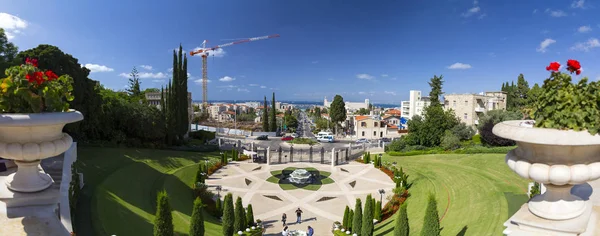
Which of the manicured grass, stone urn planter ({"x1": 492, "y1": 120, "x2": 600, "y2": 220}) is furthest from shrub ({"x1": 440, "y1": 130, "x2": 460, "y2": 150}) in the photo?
stone urn planter ({"x1": 492, "y1": 120, "x2": 600, "y2": 220})

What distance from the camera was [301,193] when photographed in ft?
67.7

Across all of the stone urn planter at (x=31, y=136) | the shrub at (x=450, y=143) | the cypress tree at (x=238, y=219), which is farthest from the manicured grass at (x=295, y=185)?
the stone urn planter at (x=31, y=136)

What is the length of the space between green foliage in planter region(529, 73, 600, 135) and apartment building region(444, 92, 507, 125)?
1822 inches

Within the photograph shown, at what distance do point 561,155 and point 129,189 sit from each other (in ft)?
54.5

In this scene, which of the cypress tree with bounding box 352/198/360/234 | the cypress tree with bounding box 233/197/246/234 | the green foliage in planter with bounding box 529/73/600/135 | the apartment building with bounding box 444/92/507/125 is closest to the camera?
the green foliage in planter with bounding box 529/73/600/135

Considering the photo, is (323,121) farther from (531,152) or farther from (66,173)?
(531,152)

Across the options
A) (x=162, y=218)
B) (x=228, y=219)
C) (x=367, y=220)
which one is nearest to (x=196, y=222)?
(x=162, y=218)

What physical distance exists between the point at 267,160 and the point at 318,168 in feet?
16.4

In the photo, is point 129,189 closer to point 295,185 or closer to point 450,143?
point 295,185

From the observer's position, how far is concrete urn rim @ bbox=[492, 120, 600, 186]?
286 cm

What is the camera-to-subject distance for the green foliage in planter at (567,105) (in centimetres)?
300

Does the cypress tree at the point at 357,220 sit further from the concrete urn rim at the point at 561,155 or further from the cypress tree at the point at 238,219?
the concrete urn rim at the point at 561,155

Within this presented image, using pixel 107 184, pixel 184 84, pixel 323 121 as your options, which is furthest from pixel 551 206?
pixel 323 121

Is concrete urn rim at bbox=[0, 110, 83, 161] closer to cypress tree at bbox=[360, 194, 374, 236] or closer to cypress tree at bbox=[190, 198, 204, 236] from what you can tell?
cypress tree at bbox=[190, 198, 204, 236]
